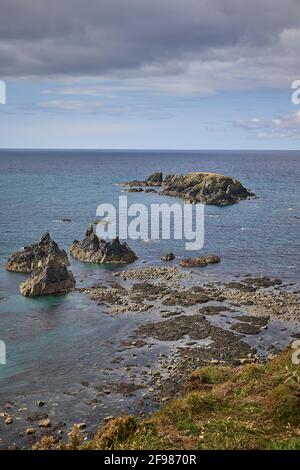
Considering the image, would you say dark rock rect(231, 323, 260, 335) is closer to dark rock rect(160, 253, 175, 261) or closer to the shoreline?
the shoreline

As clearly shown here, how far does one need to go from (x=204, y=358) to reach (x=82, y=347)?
13.0m

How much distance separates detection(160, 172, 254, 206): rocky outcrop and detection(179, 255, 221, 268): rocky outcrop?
238ft

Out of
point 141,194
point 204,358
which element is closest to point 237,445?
point 204,358

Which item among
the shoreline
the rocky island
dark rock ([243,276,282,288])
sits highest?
the rocky island

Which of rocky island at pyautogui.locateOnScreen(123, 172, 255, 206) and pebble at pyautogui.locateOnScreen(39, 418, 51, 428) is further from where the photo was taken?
rocky island at pyautogui.locateOnScreen(123, 172, 255, 206)

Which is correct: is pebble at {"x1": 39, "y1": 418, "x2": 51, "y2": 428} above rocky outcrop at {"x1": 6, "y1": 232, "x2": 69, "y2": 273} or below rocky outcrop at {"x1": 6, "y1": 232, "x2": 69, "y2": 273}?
below

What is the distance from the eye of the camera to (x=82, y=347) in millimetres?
51531

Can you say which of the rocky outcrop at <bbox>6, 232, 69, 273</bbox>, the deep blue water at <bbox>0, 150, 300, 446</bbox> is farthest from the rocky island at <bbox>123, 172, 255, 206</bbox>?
the rocky outcrop at <bbox>6, 232, 69, 273</bbox>

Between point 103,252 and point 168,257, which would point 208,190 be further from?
point 103,252

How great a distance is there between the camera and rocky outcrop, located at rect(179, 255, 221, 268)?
84.1 metres

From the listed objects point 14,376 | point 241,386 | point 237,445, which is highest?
point 237,445

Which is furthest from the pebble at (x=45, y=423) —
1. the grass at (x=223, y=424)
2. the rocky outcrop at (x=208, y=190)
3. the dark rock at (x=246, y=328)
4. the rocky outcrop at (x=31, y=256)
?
the rocky outcrop at (x=208, y=190)

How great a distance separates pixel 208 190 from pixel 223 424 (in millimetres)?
144058

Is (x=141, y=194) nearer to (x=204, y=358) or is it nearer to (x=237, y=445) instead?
(x=204, y=358)
